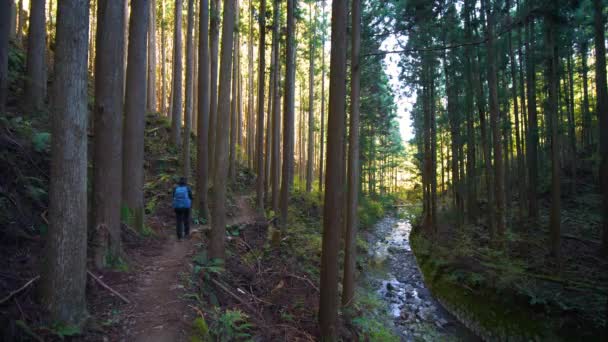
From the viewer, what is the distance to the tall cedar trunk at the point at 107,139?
581 centimetres

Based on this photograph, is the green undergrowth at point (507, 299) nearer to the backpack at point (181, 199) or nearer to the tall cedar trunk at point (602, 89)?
the tall cedar trunk at point (602, 89)

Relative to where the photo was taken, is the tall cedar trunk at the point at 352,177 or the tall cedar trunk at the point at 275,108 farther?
the tall cedar trunk at the point at 275,108

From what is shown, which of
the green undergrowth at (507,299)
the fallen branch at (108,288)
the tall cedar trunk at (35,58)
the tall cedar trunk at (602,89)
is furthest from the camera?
the tall cedar trunk at (35,58)

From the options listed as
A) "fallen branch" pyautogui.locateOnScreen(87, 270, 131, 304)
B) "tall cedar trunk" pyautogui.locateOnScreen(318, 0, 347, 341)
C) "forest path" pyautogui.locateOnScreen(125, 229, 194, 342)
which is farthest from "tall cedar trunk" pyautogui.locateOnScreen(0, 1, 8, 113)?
"tall cedar trunk" pyautogui.locateOnScreen(318, 0, 347, 341)

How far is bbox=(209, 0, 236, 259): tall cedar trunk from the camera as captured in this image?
682 centimetres

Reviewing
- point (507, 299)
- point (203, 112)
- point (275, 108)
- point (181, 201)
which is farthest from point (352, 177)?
point (275, 108)

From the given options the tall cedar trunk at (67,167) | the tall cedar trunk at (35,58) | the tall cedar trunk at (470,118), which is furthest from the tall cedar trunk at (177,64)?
the tall cedar trunk at (470,118)

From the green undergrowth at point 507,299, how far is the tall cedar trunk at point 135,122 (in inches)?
351

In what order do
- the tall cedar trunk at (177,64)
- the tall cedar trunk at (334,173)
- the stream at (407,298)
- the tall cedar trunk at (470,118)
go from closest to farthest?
the tall cedar trunk at (334,173) < the stream at (407,298) < the tall cedar trunk at (470,118) < the tall cedar trunk at (177,64)

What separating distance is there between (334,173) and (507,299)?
6.07m

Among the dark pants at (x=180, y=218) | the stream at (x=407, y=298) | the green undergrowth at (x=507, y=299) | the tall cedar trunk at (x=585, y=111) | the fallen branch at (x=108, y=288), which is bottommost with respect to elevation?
the stream at (x=407, y=298)

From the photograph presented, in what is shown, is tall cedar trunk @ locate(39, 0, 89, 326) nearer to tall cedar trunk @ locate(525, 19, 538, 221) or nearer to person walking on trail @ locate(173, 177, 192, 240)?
person walking on trail @ locate(173, 177, 192, 240)

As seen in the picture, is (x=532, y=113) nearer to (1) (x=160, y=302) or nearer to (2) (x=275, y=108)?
(2) (x=275, y=108)

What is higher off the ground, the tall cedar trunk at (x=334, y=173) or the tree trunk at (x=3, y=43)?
the tree trunk at (x=3, y=43)
